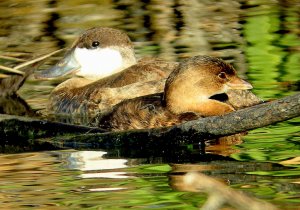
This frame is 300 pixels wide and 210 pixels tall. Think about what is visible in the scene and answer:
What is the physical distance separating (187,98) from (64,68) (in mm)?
2935

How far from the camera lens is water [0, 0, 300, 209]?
5.21m

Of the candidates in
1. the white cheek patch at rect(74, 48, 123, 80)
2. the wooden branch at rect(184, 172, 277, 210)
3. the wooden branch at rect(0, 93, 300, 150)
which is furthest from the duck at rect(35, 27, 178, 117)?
the wooden branch at rect(184, 172, 277, 210)

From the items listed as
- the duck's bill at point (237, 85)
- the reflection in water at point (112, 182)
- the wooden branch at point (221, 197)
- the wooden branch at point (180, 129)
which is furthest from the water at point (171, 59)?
the wooden branch at point (221, 197)

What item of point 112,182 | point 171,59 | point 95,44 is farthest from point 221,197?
point 171,59

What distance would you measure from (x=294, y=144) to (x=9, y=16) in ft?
26.3

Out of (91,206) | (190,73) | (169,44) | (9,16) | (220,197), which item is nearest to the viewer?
(220,197)

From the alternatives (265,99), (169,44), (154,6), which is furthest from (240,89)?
(154,6)

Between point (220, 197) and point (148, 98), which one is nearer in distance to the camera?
point (220, 197)

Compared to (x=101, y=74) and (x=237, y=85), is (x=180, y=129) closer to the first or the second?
(x=237, y=85)

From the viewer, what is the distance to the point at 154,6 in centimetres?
1416

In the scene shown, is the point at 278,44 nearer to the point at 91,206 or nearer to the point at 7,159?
the point at 7,159

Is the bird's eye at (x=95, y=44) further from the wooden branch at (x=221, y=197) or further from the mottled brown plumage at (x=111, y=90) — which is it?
the wooden branch at (x=221, y=197)

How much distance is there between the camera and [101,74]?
1026 centimetres

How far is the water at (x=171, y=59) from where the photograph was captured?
521 centimetres
